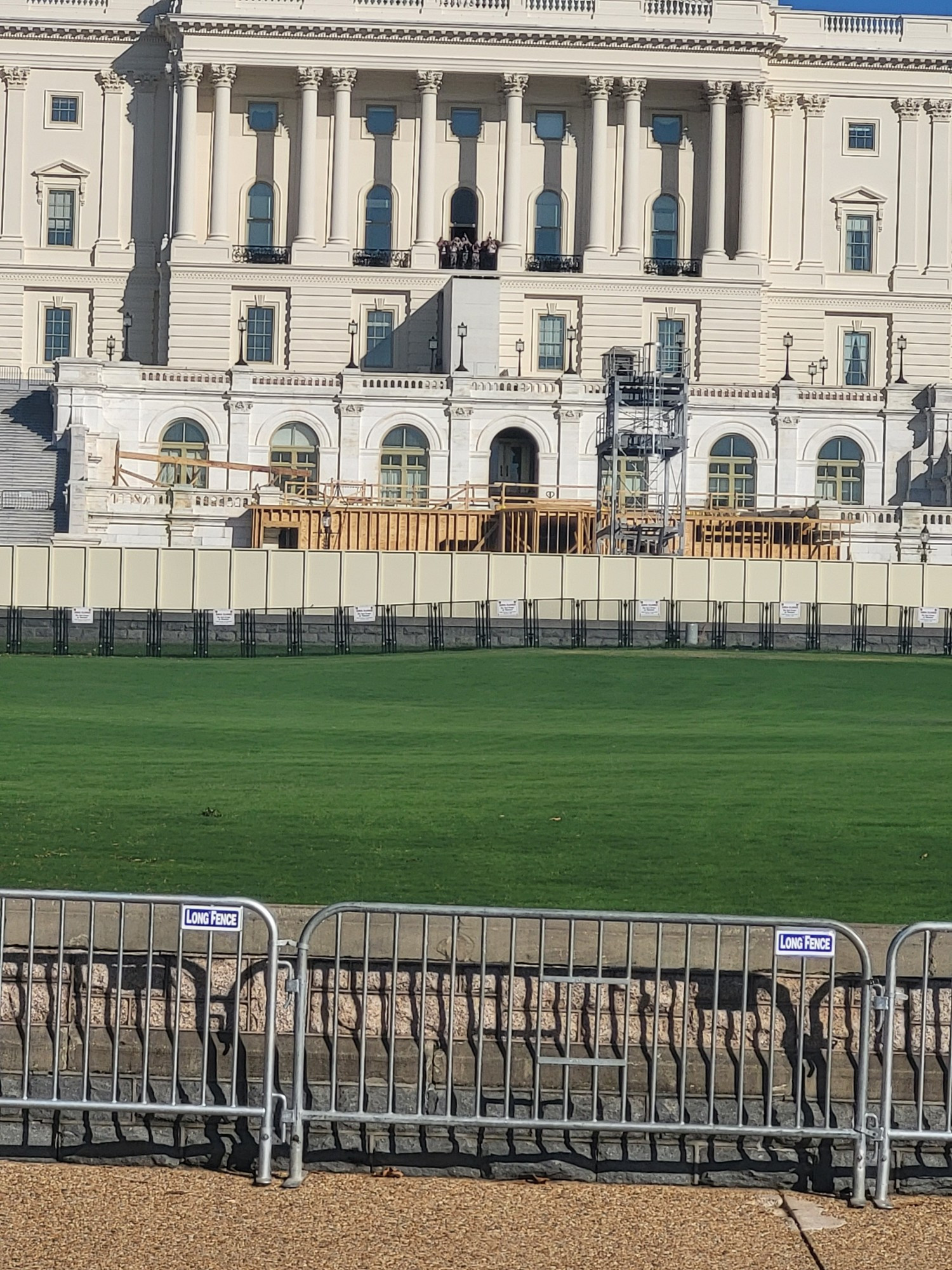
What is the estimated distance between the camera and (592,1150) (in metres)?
15.3

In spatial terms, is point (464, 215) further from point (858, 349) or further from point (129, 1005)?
point (129, 1005)

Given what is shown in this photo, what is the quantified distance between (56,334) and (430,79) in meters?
20.0

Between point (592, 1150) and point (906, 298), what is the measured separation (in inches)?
3605

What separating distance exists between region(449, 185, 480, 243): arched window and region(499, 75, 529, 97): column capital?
15.1 feet

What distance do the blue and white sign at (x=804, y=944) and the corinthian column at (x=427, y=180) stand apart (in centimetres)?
8609

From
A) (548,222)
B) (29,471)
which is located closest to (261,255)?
(548,222)

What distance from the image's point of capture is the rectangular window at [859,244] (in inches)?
4085

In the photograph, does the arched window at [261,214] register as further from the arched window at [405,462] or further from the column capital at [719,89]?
the arched window at [405,462]

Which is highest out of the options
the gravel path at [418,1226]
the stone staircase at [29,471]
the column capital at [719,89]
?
the column capital at [719,89]

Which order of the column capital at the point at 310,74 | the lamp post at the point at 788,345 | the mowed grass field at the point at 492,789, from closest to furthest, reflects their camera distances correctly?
1. the mowed grass field at the point at 492,789
2. the column capital at the point at 310,74
3. the lamp post at the point at 788,345

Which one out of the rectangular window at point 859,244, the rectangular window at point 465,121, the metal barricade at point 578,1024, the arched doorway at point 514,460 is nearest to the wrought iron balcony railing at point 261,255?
the rectangular window at point 465,121

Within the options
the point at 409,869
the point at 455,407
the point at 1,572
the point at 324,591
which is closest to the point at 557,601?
the point at 324,591

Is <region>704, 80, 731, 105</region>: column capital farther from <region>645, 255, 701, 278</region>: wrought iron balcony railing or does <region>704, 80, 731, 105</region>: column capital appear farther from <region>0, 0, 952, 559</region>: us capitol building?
<region>645, 255, 701, 278</region>: wrought iron balcony railing

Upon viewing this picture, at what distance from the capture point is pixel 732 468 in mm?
84125
